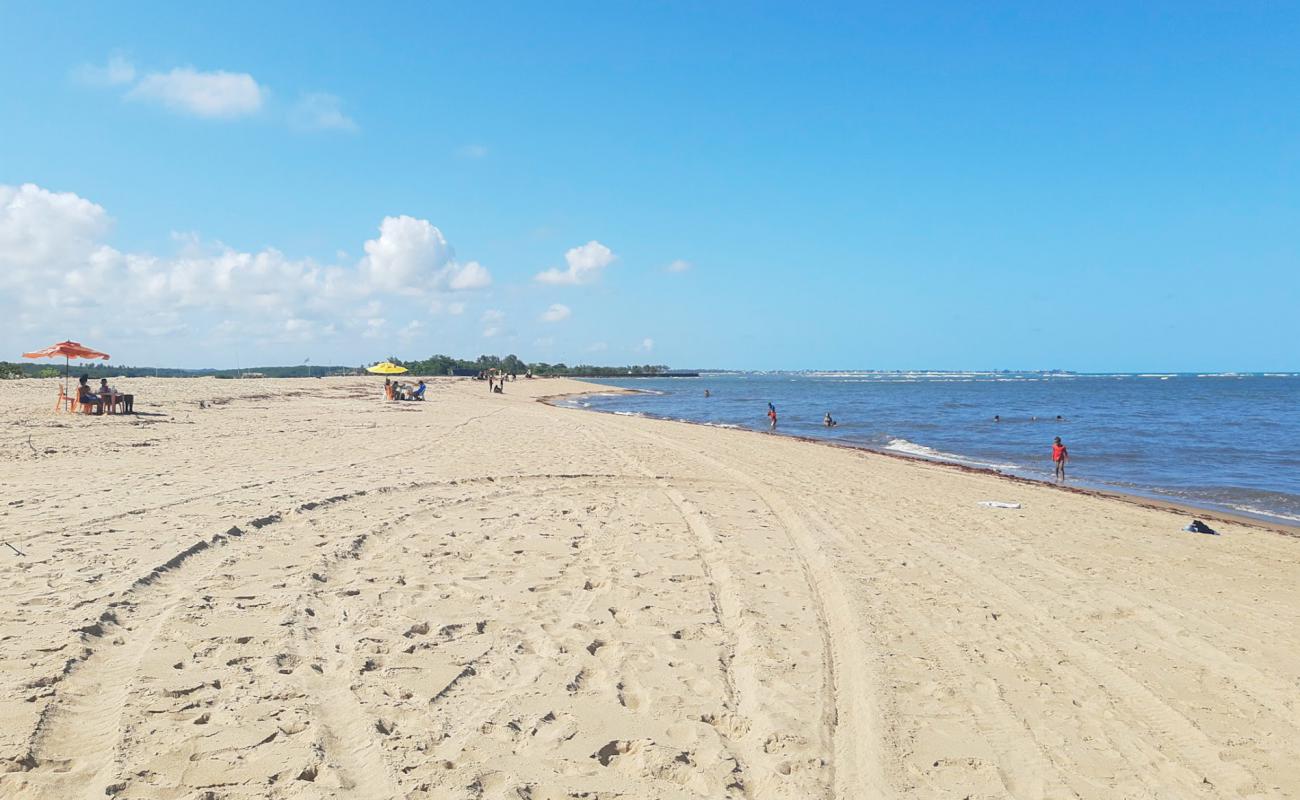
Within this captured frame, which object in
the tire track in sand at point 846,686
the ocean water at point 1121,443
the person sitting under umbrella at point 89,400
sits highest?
the person sitting under umbrella at point 89,400

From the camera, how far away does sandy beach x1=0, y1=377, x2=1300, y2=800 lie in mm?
3463

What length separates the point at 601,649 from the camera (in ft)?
16.1

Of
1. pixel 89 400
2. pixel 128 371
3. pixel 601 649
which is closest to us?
pixel 601 649

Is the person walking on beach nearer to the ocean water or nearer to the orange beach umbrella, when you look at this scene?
the ocean water

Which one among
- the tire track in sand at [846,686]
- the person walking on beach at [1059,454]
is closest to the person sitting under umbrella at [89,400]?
the tire track in sand at [846,686]

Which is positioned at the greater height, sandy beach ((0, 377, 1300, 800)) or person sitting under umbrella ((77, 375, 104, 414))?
person sitting under umbrella ((77, 375, 104, 414))

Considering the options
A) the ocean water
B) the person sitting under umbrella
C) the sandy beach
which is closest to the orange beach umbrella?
the person sitting under umbrella

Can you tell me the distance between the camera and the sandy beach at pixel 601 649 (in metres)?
3.46

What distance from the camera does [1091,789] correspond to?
3686 mm

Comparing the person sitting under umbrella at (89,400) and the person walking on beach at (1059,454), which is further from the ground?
the person sitting under umbrella at (89,400)

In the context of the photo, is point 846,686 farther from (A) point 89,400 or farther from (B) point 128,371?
(B) point 128,371

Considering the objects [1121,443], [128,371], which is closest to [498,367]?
[128,371]

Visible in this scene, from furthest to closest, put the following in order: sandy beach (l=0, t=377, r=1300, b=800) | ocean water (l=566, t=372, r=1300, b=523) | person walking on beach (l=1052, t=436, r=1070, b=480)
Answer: person walking on beach (l=1052, t=436, r=1070, b=480)
ocean water (l=566, t=372, r=1300, b=523)
sandy beach (l=0, t=377, r=1300, b=800)

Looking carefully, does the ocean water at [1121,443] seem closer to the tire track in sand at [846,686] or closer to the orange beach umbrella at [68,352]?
the tire track in sand at [846,686]
